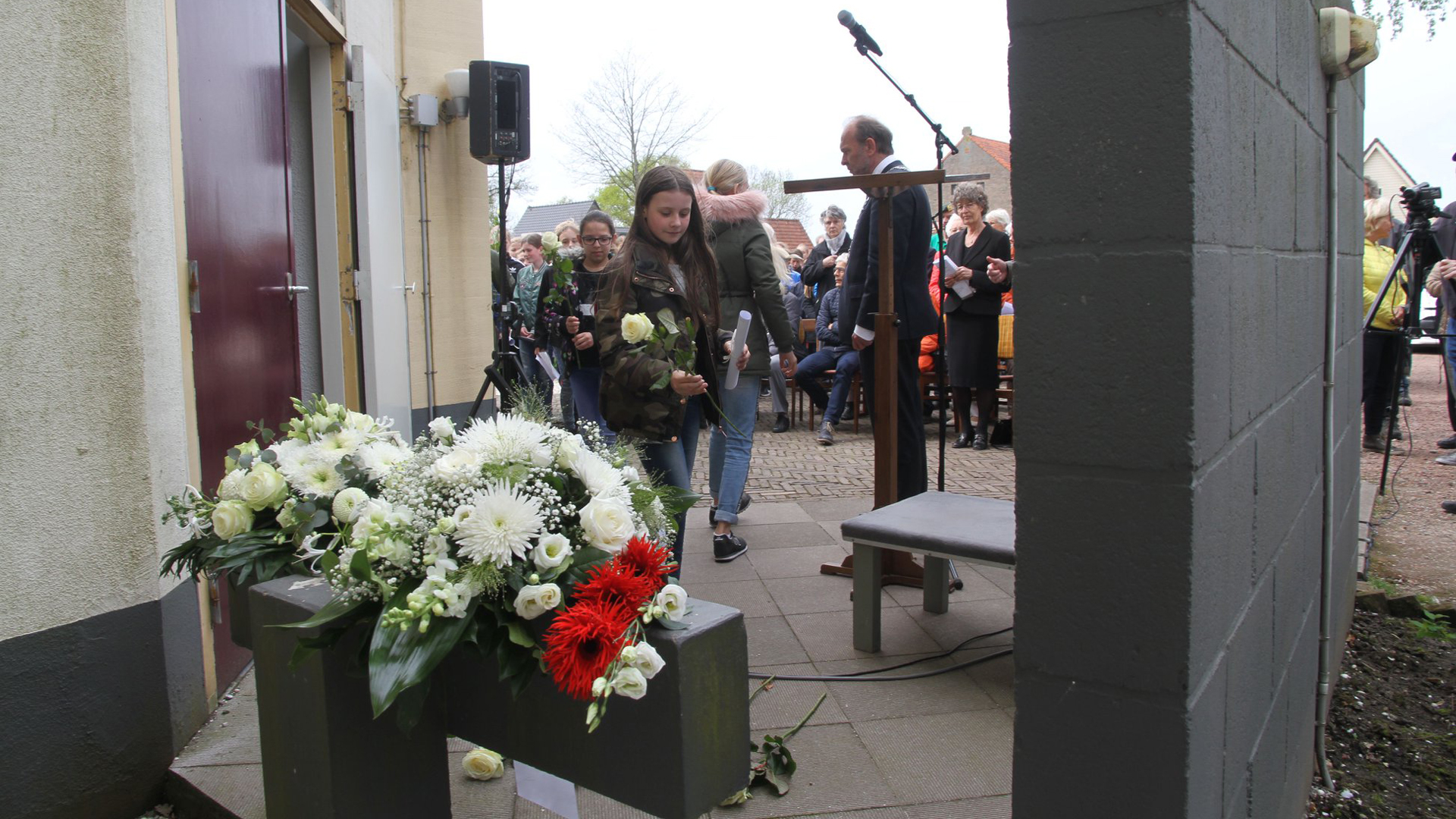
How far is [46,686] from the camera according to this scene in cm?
263

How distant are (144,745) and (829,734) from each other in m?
1.98

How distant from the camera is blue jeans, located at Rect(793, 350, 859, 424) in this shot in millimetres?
10078

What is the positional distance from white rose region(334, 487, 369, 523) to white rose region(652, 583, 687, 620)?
69 cm

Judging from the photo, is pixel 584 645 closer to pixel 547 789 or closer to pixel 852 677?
pixel 547 789

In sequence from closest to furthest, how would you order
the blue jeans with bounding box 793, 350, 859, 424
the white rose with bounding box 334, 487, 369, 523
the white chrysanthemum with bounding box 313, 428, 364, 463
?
the white rose with bounding box 334, 487, 369, 523 → the white chrysanthemum with bounding box 313, 428, 364, 463 → the blue jeans with bounding box 793, 350, 859, 424

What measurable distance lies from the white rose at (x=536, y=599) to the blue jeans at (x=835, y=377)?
8.26 meters

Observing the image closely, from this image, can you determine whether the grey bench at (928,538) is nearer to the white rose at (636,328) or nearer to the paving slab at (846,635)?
the paving slab at (846,635)

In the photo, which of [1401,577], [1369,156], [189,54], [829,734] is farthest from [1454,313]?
[1369,156]

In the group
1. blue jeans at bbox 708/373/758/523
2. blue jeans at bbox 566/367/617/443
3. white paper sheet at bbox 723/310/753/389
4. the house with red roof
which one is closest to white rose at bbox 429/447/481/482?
white paper sheet at bbox 723/310/753/389

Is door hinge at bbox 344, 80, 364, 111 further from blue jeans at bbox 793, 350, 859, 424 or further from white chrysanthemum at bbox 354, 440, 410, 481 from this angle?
blue jeans at bbox 793, 350, 859, 424

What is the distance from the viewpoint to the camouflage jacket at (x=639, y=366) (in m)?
3.87

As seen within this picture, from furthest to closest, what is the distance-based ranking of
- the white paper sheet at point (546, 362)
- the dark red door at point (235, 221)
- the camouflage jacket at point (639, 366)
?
the white paper sheet at point (546, 362) < the camouflage jacket at point (639, 366) < the dark red door at point (235, 221)

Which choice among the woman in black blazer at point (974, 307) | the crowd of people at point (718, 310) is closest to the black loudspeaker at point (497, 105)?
the crowd of people at point (718, 310)

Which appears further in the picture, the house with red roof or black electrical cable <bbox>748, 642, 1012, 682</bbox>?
the house with red roof
